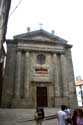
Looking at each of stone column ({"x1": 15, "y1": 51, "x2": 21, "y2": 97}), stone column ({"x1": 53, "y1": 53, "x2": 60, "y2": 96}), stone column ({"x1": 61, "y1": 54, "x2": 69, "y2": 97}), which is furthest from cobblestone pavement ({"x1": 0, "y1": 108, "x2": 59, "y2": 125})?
stone column ({"x1": 61, "y1": 54, "x2": 69, "y2": 97})

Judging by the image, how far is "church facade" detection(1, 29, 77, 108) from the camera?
19688 millimetres

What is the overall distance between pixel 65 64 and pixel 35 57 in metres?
3.78

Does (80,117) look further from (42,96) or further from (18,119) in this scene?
(42,96)

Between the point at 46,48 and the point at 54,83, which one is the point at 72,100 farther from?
the point at 46,48

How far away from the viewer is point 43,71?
70.2 ft

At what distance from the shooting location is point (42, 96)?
67.5 feet

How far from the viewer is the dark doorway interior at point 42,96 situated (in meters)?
20.2

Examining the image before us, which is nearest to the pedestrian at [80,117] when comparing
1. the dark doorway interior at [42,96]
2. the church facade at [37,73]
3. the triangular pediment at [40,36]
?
the church facade at [37,73]

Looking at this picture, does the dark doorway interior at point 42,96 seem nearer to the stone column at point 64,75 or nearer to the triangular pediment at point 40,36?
the stone column at point 64,75

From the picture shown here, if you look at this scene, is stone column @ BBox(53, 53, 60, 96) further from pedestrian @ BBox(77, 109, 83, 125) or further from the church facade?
pedestrian @ BBox(77, 109, 83, 125)

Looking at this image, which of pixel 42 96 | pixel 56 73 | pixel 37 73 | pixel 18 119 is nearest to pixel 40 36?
pixel 37 73

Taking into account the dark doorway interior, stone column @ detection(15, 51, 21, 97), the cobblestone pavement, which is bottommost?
the cobblestone pavement

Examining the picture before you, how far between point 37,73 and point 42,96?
272 cm

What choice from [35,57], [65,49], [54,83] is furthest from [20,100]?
[65,49]
